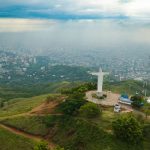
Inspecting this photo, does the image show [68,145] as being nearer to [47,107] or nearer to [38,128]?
[38,128]

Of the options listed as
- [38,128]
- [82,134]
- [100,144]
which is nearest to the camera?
[100,144]

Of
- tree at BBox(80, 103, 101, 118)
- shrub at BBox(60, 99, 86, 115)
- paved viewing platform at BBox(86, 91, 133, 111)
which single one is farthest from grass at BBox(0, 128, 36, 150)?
paved viewing platform at BBox(86, 91, 133, 111)

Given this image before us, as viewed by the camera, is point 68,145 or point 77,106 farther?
point 77,106

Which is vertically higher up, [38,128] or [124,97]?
[124,97]

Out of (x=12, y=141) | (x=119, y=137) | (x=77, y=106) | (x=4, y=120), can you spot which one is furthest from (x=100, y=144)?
(x=4, y=120)

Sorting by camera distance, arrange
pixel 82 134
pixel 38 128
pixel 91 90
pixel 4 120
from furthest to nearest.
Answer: pixel 91 90, pixel 4 120, pixel 38 128, pixel 82 134

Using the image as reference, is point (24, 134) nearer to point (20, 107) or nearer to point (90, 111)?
point (90, 111)

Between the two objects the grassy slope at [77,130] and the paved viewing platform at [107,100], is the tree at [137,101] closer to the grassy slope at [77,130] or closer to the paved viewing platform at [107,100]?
the paved viewing platform at [107,100]

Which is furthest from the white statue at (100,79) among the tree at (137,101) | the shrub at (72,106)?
the tree at (137,101)
